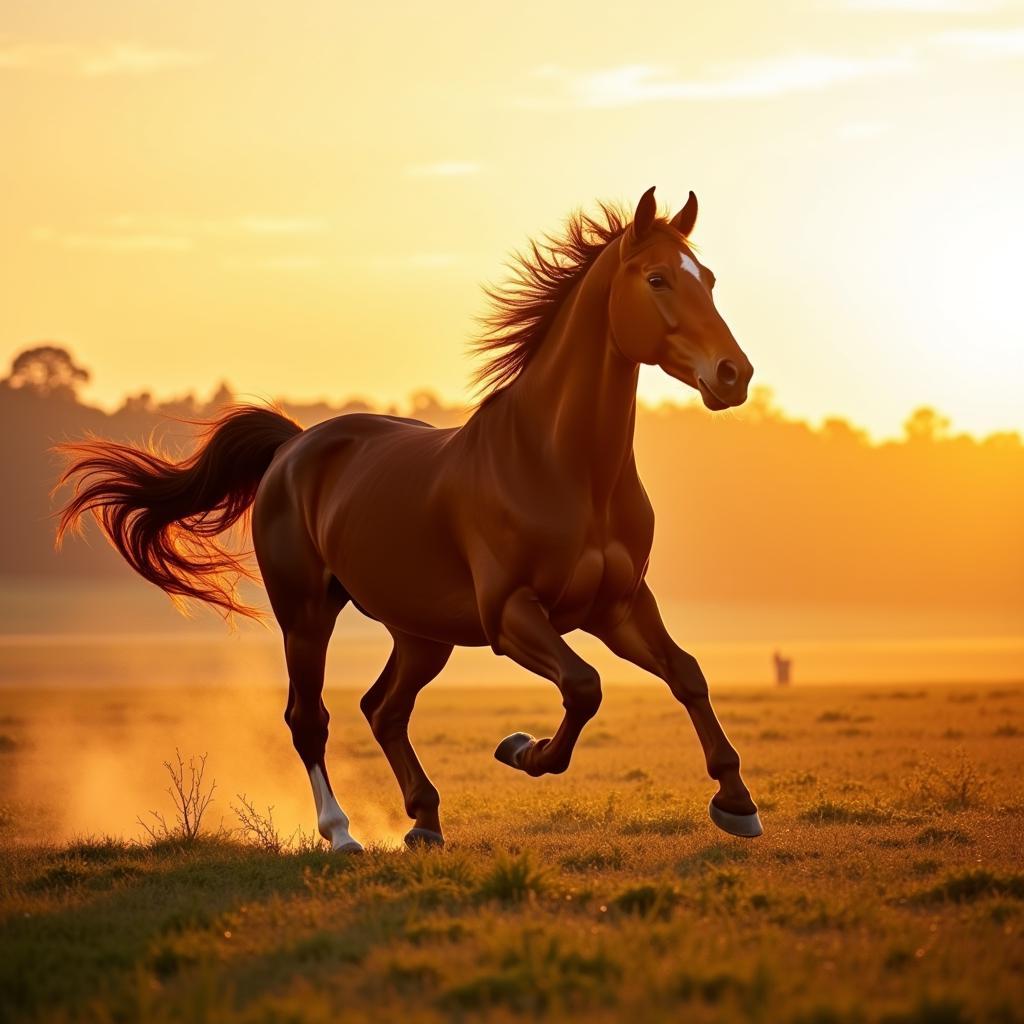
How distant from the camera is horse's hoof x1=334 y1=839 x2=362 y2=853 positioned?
334 inches

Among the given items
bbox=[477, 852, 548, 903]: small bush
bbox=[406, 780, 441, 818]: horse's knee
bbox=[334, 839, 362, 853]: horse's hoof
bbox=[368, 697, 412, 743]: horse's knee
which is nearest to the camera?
bbox=[477, 852, 548, 903]: small bush

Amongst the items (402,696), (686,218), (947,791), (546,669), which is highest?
(686,218)

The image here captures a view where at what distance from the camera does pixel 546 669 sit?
24.9ft

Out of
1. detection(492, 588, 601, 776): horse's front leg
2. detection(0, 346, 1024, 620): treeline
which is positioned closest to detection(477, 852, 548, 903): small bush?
detection(492, 588, 601, 776): horse's front leg

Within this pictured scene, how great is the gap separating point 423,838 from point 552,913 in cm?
252

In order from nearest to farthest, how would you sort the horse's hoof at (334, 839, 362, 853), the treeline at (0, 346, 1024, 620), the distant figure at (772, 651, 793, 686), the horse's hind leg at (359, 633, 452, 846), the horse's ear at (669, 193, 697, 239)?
the horse's ear at (669, 193, 697, 239)
the horse's hoof at (334, 839, 362, 853)
the horse's hind leg at (359, 633, 452, 846)
the distant figure at (772, 651, 793, 686)
the treeline at (0, 346, 1024, 620)

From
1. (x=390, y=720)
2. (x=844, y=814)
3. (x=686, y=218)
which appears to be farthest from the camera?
(x=844, y=814)

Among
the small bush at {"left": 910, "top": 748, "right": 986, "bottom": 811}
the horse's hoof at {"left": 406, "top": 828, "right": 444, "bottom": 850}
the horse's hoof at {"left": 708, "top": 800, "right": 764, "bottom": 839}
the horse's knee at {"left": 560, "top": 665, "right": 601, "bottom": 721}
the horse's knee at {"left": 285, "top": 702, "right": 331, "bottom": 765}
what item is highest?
the horse's knee at {"left": 560, "top": 665, "right": 601, "bottom": 721}

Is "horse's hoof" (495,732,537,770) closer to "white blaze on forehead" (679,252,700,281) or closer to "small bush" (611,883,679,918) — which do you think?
"small bush" (611,883,679,918)

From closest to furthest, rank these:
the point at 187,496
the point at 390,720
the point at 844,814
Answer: the point at 390,720, the point at 844,814, the point at 187,496

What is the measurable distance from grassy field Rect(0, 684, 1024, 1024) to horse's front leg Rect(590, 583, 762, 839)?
0.66ft

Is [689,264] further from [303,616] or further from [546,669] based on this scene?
[303,616]

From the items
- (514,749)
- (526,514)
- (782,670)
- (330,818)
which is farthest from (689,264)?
(782,670)

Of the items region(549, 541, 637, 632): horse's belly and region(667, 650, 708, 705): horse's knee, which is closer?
region(549, 541, 637, 632): horse's belly
